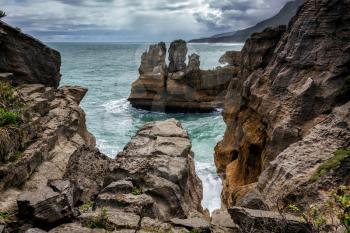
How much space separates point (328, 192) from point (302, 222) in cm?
244

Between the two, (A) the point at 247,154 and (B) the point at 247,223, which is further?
(A) the point at 247,154

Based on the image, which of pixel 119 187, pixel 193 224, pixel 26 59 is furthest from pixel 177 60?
pixel 193 224

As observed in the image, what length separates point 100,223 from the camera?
10484 millimetres

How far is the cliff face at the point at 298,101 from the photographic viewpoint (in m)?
14.1

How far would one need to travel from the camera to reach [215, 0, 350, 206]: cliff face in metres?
14.1

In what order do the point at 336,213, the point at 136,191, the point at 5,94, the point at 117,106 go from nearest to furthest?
1. the point at 336,213
2. the point at 136,191
3. the point at 5,94
4. the point at 117,106

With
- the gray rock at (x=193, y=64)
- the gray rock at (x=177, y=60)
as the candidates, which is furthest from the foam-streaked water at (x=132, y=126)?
A: the gray rock at (x=177, y=60)

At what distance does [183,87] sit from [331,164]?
5245cm

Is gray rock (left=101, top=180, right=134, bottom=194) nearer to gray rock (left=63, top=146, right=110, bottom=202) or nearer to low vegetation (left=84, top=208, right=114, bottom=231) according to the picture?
gray rock (left=63, top=146, right=110, bottom=202)

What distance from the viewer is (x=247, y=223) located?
10227mm

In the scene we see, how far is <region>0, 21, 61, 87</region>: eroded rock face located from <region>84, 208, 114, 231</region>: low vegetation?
11.0 metres

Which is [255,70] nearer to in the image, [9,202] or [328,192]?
[328,192]

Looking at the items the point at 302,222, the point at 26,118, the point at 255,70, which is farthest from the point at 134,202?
the point at 255,70

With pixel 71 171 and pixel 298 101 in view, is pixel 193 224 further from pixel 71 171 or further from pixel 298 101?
pixel 298 101
